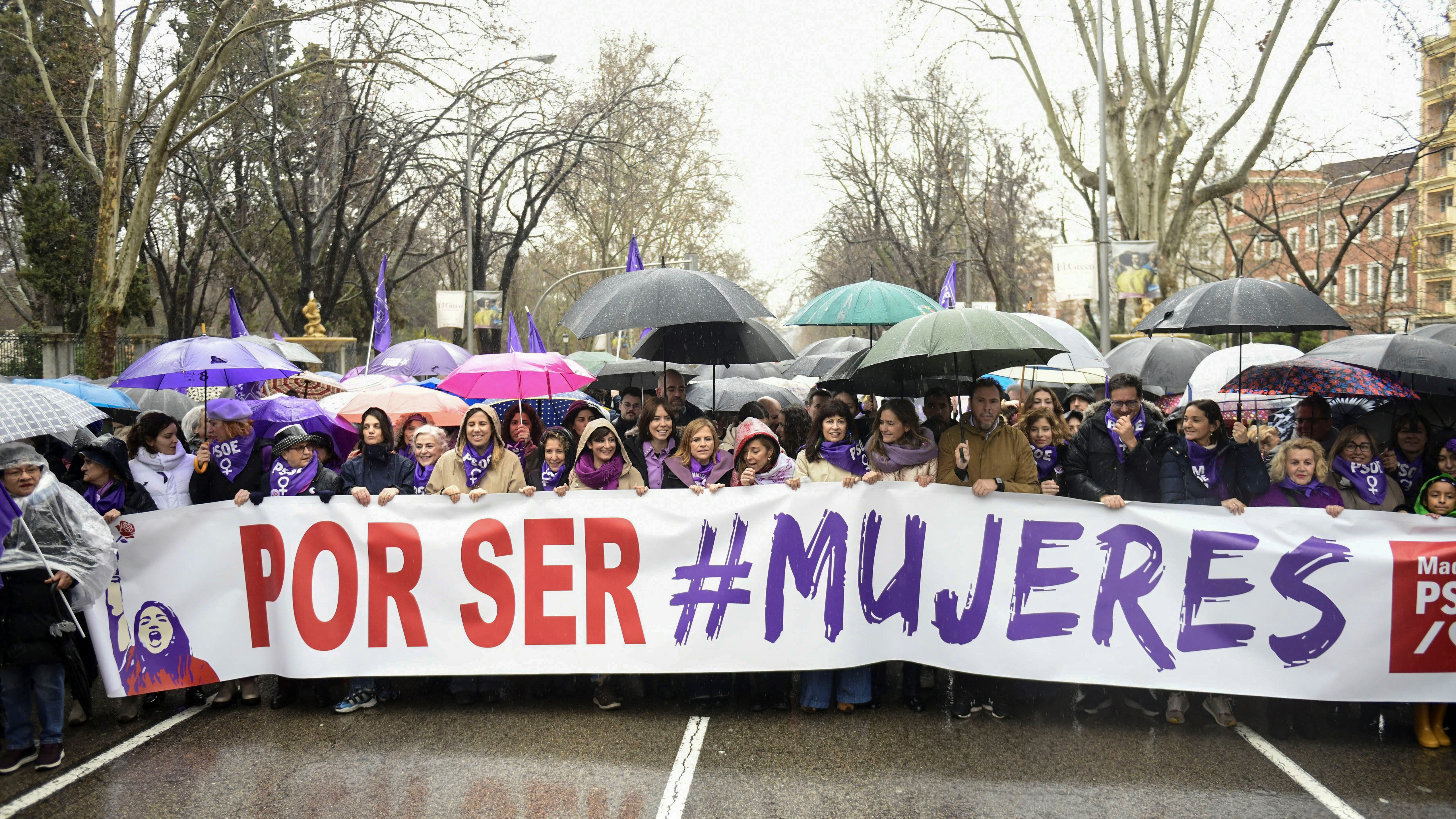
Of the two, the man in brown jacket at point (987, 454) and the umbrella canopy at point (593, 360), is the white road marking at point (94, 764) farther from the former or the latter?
the umbrella canopy at point (593, 360)

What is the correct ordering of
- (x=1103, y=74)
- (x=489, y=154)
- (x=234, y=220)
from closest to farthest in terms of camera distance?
(x=1103, y=74) → (x=489, y=154) → (x=234, y=220)

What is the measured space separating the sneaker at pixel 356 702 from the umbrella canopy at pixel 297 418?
8.61ft

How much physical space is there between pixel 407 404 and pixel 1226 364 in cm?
619

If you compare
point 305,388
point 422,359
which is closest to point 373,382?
point 305,388

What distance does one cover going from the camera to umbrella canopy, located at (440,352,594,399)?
802cm

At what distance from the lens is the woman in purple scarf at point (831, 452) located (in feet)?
19.7

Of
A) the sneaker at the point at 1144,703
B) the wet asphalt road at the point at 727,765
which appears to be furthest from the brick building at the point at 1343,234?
the wet asphalt road at the point at 727,765

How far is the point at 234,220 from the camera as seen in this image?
31141 mm

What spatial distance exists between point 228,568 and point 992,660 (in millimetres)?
4057

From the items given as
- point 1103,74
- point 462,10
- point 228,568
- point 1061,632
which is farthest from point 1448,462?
point 1103,74

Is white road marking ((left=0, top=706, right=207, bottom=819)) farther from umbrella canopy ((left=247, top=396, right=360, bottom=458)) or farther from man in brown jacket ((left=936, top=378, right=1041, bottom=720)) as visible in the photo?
man in brown jacket ((left=936, top=378, right=1041, bottom=720))

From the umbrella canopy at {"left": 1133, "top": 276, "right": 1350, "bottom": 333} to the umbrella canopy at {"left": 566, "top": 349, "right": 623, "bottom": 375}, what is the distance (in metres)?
6.25

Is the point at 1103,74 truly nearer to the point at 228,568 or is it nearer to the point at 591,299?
the point at 591,299

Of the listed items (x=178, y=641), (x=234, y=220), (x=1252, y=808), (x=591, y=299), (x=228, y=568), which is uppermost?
(x=234, y=220)
